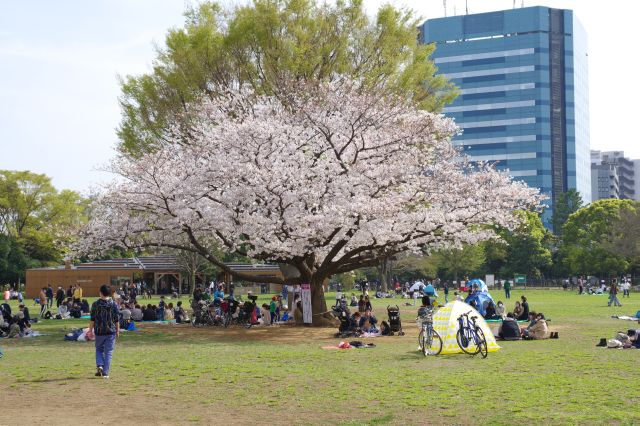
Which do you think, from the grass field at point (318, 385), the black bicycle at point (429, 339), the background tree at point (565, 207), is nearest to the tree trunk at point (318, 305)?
the grass field at point (318, 385)

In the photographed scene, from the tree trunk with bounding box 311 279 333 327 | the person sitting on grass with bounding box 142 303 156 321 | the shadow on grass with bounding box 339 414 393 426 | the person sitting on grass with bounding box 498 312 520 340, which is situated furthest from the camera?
the person sitting on grass with bounding box 142 303 156 321

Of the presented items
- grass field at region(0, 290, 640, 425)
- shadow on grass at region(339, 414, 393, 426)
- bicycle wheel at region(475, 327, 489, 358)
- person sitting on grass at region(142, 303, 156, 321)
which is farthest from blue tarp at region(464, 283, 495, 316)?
shadow on grass at region(339, 414, 393, 426)

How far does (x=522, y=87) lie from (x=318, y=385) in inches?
6006

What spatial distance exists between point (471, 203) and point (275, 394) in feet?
63.3

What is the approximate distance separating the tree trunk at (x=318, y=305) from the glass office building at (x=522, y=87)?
419 feet

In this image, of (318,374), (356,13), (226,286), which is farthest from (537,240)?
(318,374)

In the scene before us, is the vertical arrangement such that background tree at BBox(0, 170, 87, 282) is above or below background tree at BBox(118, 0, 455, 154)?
below

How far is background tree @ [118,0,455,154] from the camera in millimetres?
38812

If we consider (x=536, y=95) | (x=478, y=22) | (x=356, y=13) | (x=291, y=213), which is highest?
(x=478, y=22)

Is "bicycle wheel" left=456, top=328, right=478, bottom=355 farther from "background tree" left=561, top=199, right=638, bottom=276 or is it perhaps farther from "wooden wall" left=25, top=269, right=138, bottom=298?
"background tree" left=561, top=199, right=638, bottom=276

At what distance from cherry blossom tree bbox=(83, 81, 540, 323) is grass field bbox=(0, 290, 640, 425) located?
23.2 feet

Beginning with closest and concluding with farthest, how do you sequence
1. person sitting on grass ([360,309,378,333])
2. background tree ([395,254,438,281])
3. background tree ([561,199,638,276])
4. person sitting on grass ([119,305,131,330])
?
person sitting on grass ([360,309,378,333]) → person sitting on grass ([119,305,131,330]) → background tree ([395,254,438,281]) → background tree ([561,199,638,276])

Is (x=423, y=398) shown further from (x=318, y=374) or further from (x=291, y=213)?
(x=291, y=213)

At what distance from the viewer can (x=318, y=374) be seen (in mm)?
16547
